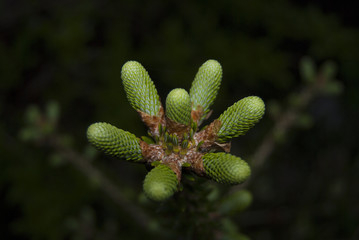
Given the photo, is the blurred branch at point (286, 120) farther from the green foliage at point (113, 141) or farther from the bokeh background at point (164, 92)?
the green foliage at point (113, 141)

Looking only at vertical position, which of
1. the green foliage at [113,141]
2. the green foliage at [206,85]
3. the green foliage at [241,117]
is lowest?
the green foliage at [113,141]

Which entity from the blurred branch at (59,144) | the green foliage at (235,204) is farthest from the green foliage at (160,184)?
the blurred branch at (59,144)

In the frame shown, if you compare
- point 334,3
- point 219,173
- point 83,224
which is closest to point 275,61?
point 334,3

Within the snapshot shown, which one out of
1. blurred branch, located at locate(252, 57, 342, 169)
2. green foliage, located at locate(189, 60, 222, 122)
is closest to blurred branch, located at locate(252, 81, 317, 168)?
blurred branch, located at locate(252, 57, 342, 169)

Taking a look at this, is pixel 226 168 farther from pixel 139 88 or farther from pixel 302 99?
pixel 302 99

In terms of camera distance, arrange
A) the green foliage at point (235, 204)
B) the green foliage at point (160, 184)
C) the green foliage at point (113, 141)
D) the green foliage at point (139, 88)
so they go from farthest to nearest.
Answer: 1. the green foliage at point (235, 204)
2. the green foliage at point (139, 88)
3. the green foliage at point (113, 141)
4. the green foliage at point (160, 184)

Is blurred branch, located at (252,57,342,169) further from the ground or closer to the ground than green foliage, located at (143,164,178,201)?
further from the ground

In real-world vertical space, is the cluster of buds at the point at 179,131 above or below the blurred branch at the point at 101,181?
above

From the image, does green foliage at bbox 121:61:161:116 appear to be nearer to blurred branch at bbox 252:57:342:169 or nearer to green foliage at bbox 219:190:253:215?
green foliage at bbox 219:190:253:215
